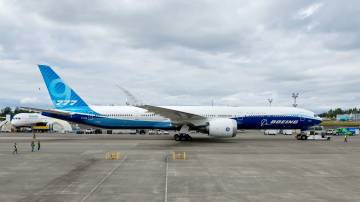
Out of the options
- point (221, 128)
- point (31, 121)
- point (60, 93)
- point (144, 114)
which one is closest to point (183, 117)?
point (221, 128)

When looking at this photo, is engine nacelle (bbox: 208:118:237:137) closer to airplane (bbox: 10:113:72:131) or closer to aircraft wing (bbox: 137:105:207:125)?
aircraft wing (bbox: 137:105:207:125)

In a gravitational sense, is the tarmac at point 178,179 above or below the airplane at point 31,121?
below

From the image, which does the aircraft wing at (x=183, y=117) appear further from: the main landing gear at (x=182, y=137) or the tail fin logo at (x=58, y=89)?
the tail fin logo at (x=58, y=89)

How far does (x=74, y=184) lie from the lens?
11.4m

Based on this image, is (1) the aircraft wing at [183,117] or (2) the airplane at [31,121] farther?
(2) the airplane at [31,121]

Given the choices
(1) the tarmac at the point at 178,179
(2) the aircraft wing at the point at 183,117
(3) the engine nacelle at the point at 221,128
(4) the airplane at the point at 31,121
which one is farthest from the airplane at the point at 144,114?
(4) the airplane at the point at 31,121

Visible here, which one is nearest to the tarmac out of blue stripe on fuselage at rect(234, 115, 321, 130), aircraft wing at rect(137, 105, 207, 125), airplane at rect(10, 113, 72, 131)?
aircraft wing at rect(137, 105, 207, 125)

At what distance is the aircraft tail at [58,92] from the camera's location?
114 feet

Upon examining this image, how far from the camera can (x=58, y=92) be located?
34.9m

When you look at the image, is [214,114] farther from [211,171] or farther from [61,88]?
[211,171]

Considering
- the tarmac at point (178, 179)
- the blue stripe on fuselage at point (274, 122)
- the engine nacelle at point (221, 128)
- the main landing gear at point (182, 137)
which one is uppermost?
the blue stripe on fuselage at point (274, 122)

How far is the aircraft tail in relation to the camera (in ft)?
114

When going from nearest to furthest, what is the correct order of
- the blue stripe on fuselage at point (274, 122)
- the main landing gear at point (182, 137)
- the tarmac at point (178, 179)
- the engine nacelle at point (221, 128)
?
1. the tarmac at point (178, 179)
2. the engine nacelle at point (221, 128)
3. the main landing gear at point (182, 137)
4. the blue stripe on fuselage at point (274, 122)

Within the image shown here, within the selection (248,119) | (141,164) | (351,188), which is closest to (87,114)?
(248,119)
